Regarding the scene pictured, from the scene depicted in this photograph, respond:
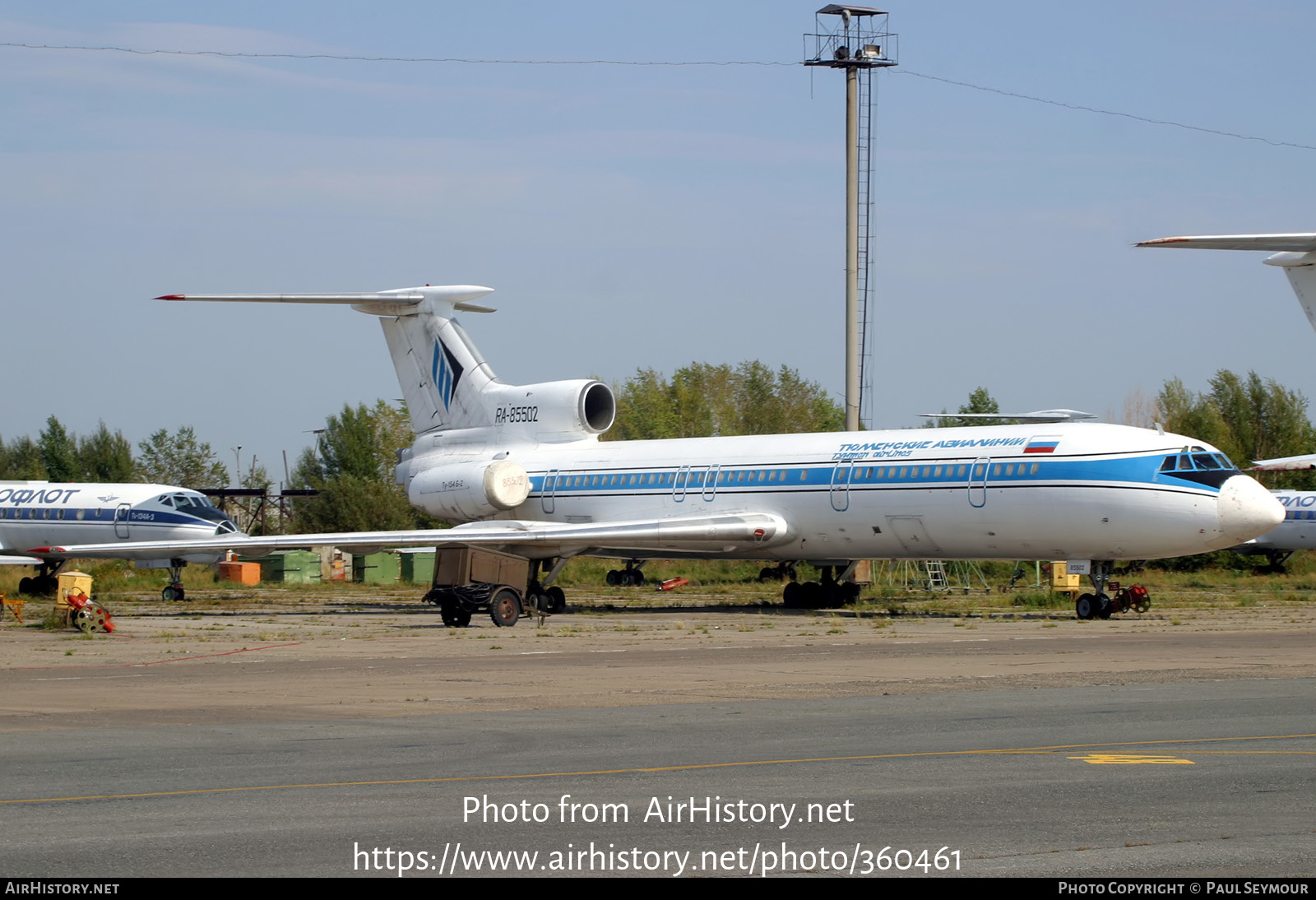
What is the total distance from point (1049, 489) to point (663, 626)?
23.7 feet

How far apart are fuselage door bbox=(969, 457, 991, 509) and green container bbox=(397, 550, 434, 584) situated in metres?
29.6

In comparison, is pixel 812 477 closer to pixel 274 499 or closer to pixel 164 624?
pixel 164 624

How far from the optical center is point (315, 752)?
11.0 meters

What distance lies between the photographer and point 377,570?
54.8 metres

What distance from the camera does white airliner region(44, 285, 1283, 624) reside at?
26.8 metres

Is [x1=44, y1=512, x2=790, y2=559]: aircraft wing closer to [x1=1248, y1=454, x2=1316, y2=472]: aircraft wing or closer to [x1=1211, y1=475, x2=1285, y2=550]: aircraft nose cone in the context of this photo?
[x1=1211, y1=475, x2=1285, y2=550]: aircraft nose cone

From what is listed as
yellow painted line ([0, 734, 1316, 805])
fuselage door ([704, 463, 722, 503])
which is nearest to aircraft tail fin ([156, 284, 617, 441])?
fuselage door ([704, 463, 722, 503])

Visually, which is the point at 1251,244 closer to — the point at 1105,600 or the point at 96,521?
the point at 1105,600

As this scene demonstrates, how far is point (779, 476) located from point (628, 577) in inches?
781

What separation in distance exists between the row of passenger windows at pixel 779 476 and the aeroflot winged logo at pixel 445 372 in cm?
411

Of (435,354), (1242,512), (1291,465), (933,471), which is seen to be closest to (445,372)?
(435,354)

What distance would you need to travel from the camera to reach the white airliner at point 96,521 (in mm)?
39625

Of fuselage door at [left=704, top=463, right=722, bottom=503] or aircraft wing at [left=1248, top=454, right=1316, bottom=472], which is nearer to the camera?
fuselage door at [left=704, top=463, right=722, bottom=503]
